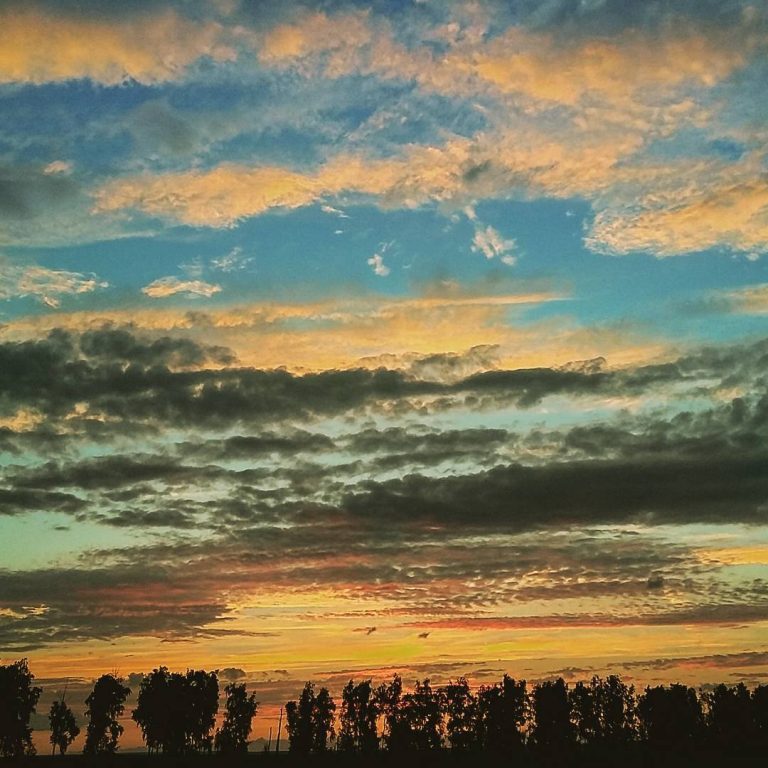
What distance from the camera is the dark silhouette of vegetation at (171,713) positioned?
190750mm

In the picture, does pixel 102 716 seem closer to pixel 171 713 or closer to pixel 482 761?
pixel 171 713

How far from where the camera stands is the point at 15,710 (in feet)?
534

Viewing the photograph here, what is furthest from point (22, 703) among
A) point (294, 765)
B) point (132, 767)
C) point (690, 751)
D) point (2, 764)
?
point (690, 751)

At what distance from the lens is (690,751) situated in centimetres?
19050

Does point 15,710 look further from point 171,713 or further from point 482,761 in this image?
point 482,761

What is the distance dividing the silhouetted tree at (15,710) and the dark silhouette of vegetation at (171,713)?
96.6 ft

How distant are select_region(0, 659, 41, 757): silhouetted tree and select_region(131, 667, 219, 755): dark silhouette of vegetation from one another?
29449 millimetres

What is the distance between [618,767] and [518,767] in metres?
18.2

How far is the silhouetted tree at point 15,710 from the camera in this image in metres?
161

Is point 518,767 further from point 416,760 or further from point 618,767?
point 416,760

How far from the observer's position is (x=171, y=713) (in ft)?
627

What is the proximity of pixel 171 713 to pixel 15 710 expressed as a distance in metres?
37.9

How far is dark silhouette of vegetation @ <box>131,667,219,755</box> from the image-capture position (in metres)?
191

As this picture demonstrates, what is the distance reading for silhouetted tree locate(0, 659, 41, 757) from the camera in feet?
529
